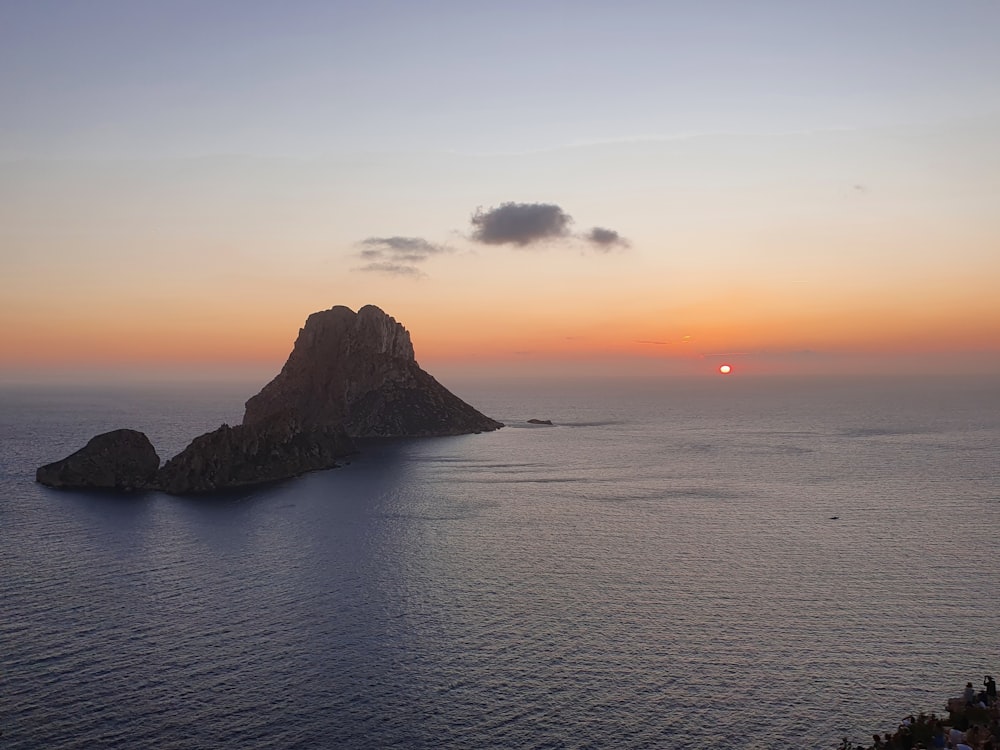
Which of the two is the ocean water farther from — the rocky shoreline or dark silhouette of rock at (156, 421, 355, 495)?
dark silhouette of rock at (156, 421, 355, 495)

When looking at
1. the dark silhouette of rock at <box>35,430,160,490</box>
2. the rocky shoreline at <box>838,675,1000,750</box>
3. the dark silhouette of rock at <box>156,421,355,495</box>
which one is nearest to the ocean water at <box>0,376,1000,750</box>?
the rocky shoreline at <box>838,675,1000,750</box>

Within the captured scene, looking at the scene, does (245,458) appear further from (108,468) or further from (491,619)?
(491,619)

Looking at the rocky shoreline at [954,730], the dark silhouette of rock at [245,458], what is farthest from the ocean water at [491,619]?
the dark silhouette of rock at [245,458]

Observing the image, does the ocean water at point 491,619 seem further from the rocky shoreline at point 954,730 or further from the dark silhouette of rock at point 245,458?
the dark silhouette of rock at point 245,458

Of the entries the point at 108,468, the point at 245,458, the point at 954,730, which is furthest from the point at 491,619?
the point at 108,468

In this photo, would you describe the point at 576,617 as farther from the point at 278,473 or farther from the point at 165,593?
the point at 278,473
